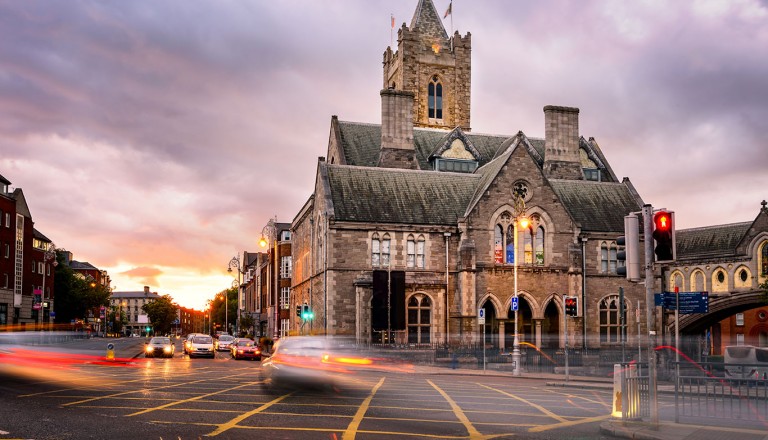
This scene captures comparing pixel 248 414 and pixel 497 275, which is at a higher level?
pixel 497 275

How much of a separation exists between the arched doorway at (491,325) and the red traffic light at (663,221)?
108 ft

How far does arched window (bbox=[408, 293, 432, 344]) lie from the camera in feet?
155

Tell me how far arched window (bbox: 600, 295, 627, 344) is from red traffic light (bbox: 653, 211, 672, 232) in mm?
37329

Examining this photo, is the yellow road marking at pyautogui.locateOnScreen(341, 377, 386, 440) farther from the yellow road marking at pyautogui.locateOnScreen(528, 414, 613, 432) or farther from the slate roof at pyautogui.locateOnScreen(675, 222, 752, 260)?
the slate roof at pyautogui.locateOnScreen(675, 222, 752, 260)

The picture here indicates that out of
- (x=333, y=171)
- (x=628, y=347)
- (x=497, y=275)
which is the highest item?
(x=333, y=171)

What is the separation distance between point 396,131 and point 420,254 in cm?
1169

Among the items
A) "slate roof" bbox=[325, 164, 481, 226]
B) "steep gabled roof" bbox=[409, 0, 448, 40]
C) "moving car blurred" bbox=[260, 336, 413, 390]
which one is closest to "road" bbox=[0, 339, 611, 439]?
"moving car blurred" bbox=[260, 336, 413, 390]

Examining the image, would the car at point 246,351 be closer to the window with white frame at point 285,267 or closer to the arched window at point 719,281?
the window with white frame at point 285,267

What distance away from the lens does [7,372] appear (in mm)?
29484

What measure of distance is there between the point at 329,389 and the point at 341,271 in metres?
25.5

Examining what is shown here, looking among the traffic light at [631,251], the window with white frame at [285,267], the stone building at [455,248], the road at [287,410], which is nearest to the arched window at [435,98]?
the stone building at [455,248]

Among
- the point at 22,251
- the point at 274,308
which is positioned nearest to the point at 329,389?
the point at 274,308

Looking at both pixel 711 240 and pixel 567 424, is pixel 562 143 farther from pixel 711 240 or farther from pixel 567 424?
pixel 567 424

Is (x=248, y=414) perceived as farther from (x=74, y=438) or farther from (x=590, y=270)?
(x=590, y=270)
